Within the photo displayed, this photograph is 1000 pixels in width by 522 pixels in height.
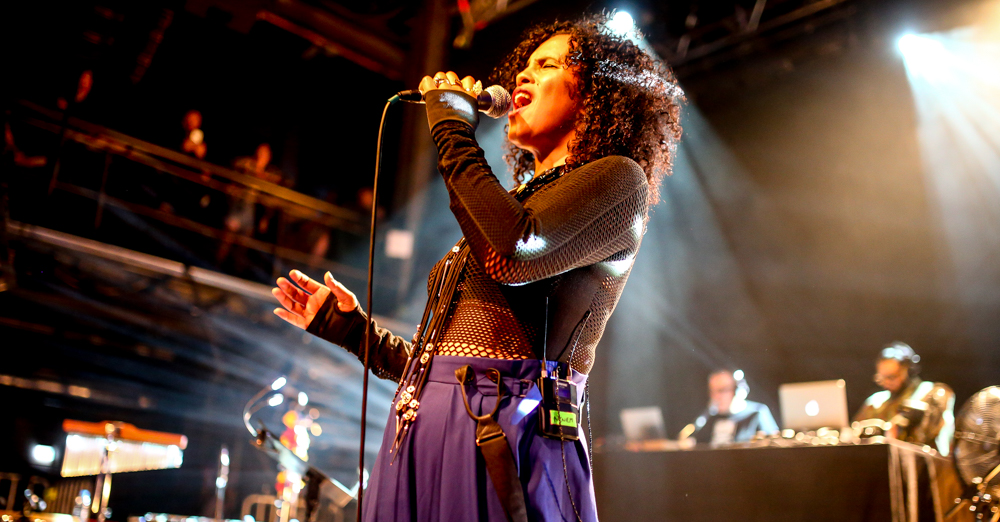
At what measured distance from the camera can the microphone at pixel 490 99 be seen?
145cm

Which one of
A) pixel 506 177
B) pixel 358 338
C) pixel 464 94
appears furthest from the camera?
pixel 506 177

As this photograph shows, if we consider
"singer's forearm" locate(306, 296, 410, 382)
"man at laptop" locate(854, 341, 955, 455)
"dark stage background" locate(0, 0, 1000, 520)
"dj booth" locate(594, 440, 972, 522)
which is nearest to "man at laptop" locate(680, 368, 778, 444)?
"man at laptop" locate(854, 341, 955, 455)

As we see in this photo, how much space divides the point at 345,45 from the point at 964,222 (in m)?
6.71

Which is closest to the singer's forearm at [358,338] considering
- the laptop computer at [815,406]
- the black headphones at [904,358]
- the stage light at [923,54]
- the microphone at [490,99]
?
the microphone at [490,99]

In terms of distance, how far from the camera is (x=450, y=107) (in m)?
1.32

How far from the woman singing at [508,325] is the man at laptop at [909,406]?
14.6 ft

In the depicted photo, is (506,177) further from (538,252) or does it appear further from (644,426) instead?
(538,252)

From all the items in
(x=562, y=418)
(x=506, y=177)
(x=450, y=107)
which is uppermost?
(x=506, y=177)

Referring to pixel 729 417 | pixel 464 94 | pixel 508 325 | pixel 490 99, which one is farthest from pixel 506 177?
pixel 508 325

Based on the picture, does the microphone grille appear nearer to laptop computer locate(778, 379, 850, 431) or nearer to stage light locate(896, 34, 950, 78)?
laptop computer locate(778, 379, 850, 431)

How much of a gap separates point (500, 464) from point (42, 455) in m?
7.93

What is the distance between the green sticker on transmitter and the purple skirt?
3cm

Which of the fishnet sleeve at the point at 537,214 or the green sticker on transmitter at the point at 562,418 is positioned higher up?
the fishnet sleeve at the point at 537,214

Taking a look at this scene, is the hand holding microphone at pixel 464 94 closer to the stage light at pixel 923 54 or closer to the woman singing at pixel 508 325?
the woman singing at pixel 508 325
